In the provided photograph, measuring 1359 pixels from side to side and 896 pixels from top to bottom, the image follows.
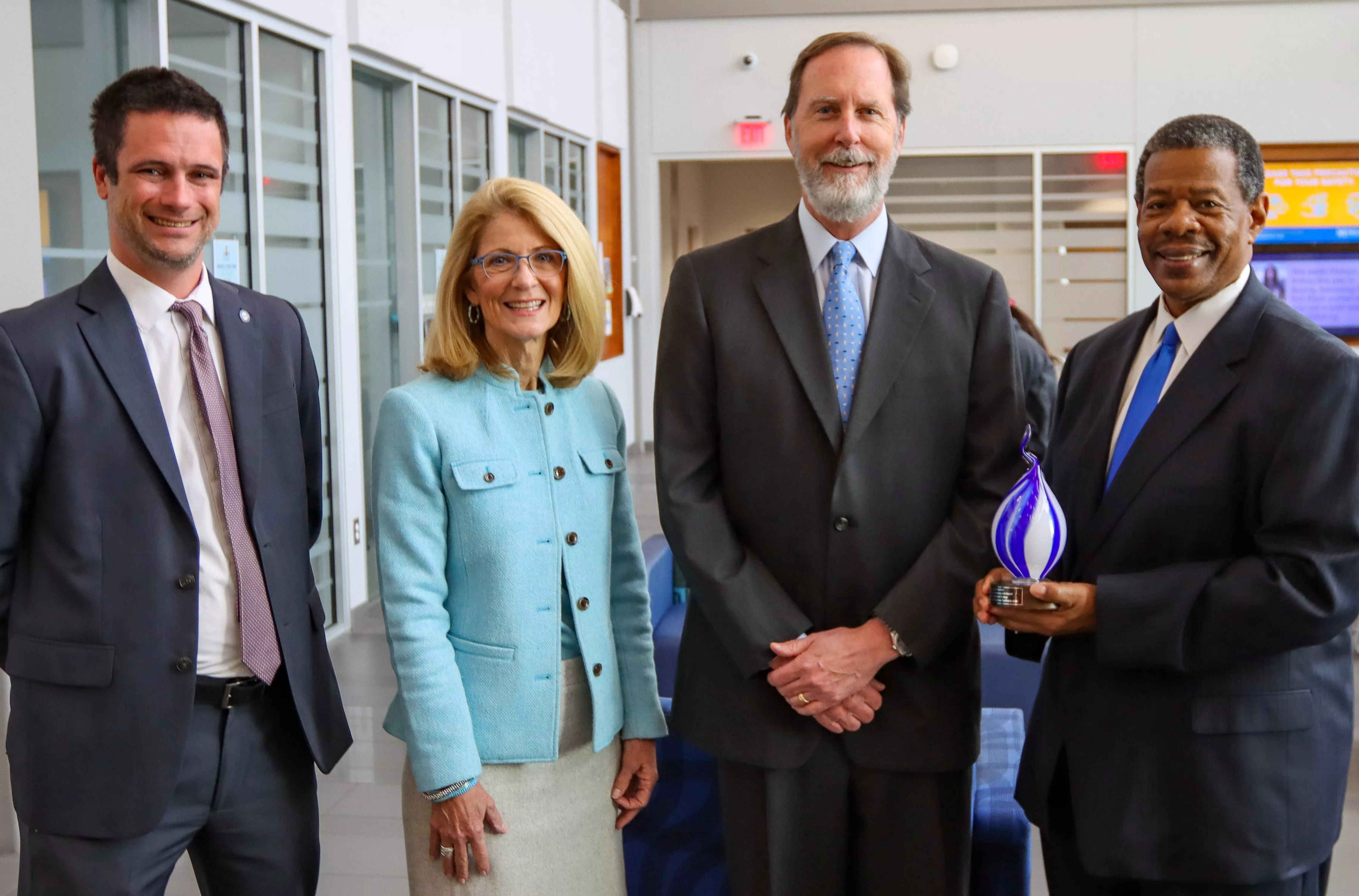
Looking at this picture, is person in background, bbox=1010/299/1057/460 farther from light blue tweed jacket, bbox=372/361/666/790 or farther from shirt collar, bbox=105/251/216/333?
shirt collar, bbox=105/251/216/333

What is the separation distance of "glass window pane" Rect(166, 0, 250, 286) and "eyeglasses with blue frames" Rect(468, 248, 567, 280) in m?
3.23

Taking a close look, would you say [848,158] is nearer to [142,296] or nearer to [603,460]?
[603,460]

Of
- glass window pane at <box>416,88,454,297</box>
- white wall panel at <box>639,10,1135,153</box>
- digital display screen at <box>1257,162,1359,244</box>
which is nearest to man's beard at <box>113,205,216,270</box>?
glass window pane at <box>416,88,454,297</box>

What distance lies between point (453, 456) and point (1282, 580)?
1263 mm

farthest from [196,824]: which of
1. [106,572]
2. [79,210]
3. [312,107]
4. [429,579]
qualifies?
[312,107]

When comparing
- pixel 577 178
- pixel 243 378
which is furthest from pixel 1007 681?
pixel 577 178

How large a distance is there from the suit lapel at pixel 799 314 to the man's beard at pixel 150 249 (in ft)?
3.10

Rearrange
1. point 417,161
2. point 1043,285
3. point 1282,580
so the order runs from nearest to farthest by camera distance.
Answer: point 1282,580 → point 417,161 → point 1043,285

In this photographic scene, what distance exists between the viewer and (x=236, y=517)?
2.05 m

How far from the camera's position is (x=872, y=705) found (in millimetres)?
2020

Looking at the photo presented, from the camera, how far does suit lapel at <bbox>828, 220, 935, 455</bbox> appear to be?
2.01 metres

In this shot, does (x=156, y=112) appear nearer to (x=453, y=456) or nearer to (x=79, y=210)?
(x=453, y=456)

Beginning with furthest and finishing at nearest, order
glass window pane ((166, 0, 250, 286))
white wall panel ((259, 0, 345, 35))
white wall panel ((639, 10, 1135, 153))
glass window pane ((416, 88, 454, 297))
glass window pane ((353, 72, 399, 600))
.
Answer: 1. white wall panel ((639, 10, 1135, 153))
2. glass window pane ((416, 88, 454, 297))
3. glass window pane ((353, 72, 399, 600))
4. white wall panel ((259, 0, 345, 35))
5. glass window pane ((166, 0, 250, 286))

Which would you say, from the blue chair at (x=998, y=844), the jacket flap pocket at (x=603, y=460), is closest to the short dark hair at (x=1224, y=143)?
the jacket flap pocket at (x=603, y=460)
